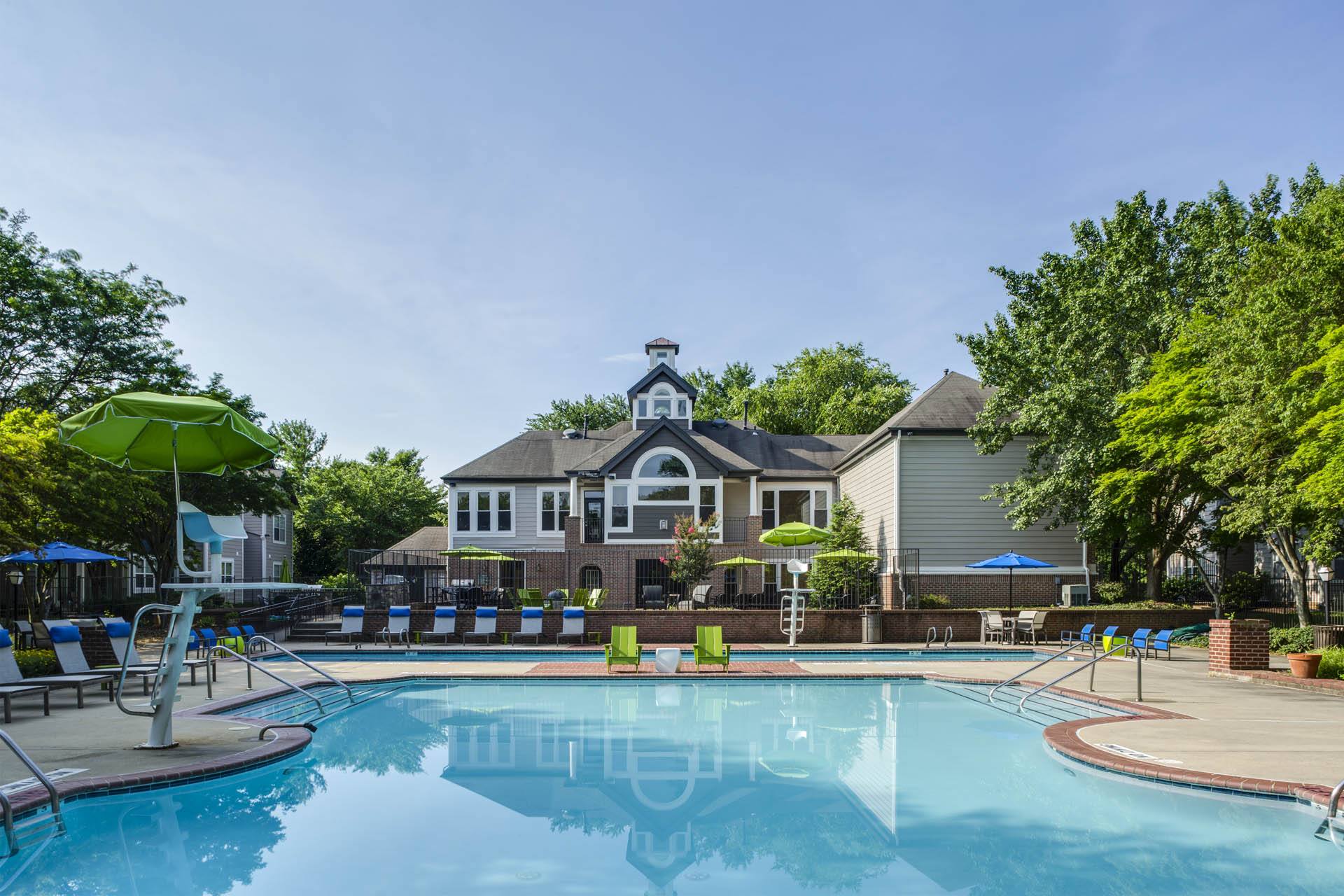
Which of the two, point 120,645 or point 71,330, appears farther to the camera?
point 71,330

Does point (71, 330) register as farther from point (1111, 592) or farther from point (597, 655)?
point (1111, 592)

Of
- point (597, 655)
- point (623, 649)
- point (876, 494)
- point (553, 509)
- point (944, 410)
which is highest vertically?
point (944, 410)

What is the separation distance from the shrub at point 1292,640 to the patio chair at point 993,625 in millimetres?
5937

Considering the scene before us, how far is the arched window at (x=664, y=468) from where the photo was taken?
112 feet

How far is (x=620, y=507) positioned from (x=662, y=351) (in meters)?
8.27

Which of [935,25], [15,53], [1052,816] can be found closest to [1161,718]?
[1052,816]

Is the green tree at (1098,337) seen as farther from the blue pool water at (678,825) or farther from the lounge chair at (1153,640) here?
the blue pool water at (678,825)

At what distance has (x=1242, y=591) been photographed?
29.0m

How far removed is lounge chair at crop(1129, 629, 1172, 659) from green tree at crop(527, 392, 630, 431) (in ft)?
146

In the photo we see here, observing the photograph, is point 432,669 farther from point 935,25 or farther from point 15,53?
point 935,25

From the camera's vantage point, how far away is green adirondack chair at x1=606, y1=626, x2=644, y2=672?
1789 cm


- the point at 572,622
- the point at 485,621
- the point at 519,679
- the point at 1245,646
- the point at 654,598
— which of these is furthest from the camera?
the point at 654,598

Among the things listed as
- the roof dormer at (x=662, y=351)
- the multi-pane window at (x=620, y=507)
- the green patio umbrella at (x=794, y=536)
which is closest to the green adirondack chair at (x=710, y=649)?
the green patio umbrella at (x=794, y=536)

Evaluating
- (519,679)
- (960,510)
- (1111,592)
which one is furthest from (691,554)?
(1111,592)
